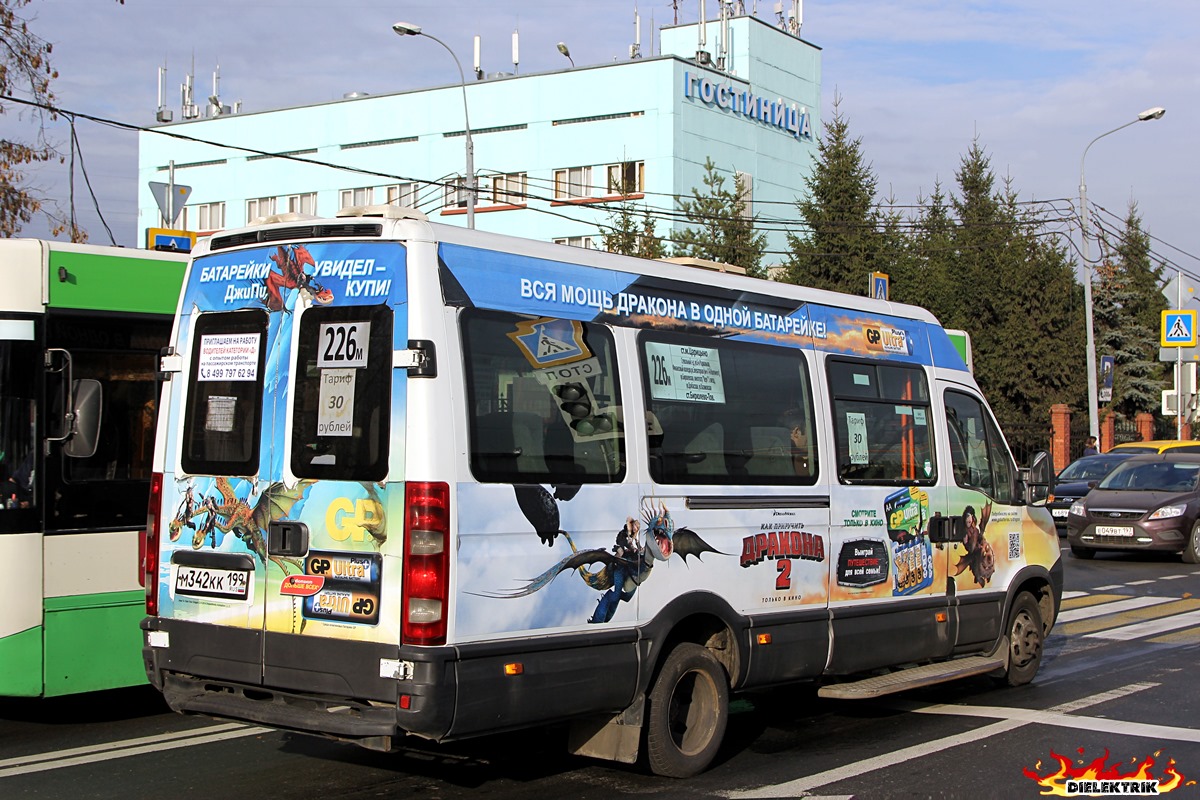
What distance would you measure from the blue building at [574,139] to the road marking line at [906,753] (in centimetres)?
3678

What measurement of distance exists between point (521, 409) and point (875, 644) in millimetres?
3214

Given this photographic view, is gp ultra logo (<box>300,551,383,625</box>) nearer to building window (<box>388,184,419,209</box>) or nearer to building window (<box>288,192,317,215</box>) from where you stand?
building window (<box>388,184,419,209</box>)

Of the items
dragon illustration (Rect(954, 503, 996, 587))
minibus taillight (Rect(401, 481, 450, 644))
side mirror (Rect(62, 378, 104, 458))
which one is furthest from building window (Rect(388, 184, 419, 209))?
minibus taillight (Rect(401, 481, 450, 644))

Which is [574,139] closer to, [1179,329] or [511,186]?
[511,186]

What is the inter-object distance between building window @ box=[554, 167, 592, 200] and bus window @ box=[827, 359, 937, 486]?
4220 cm

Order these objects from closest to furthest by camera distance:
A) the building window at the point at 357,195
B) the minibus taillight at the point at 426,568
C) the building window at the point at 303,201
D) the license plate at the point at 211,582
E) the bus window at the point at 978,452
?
1. the minibus taillight at the point at 426,568
2. the license plate at the point at 211,582
3. the bus window at the point at 978,452
4. the building window at the point at 357,195
5. the building window at the point at 303,201

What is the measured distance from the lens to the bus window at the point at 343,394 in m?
5.88

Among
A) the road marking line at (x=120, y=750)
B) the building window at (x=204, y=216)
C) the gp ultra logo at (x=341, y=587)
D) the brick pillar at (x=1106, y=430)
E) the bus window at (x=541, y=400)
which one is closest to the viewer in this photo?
the gp ultra logo at (x=341, y=587)

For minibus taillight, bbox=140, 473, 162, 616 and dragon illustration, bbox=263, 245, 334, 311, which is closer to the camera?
dragon illustration, bbox=263, 245, 334, 311

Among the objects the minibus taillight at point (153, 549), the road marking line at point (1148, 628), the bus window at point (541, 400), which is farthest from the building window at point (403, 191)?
the bus window at point (541, 400)

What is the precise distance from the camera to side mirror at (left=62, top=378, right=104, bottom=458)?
25.8 feet

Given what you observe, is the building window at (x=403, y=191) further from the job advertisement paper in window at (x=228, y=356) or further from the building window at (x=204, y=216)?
the job advertisement paper in window at (x=228, y=356)

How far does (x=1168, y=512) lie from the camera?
19734mm

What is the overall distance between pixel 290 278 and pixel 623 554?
2.08 meters
